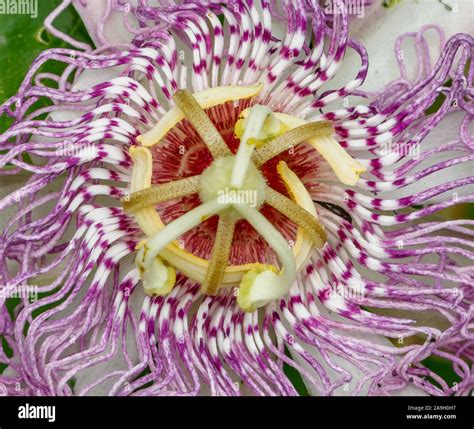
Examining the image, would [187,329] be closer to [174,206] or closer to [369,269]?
[174,206]

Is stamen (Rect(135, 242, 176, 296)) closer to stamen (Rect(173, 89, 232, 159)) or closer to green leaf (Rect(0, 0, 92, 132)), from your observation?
stamen (Rect(173, 89, 232, 159))

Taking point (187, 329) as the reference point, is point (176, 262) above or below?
above

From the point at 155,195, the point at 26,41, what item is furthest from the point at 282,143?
the point at 26,41

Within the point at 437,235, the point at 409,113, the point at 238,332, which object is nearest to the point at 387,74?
the point at 409,113
